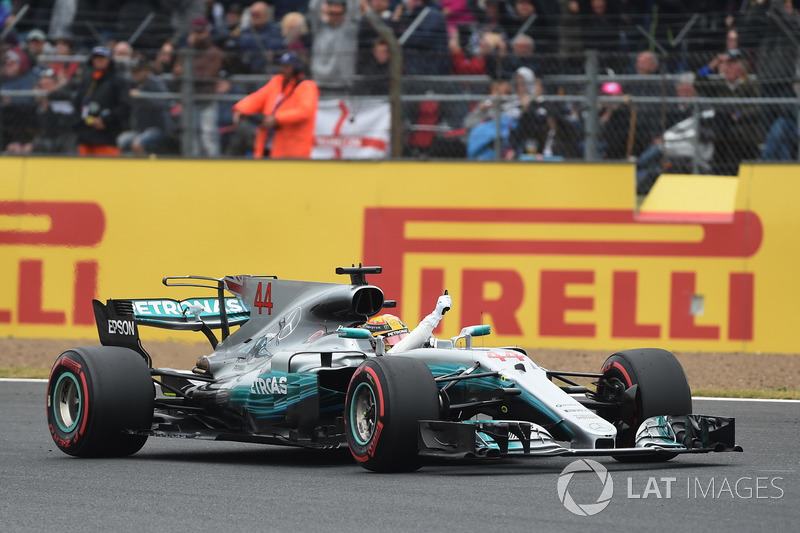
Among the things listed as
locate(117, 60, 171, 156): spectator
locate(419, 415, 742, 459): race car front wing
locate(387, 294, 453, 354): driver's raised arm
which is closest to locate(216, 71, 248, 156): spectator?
locate(117, 60, 171, 156): spectator

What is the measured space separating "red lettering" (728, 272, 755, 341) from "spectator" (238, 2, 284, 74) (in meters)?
6.28

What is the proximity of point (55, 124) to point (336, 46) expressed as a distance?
11.6 feet

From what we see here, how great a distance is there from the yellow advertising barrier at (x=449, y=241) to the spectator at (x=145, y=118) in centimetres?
119

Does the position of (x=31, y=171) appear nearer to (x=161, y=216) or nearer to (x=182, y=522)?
(x=161, y=216)

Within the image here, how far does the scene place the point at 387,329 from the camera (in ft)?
27.6

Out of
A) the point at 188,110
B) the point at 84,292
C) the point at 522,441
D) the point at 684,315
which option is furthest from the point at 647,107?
the point at 522,441

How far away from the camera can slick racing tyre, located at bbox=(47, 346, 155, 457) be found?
326 inches

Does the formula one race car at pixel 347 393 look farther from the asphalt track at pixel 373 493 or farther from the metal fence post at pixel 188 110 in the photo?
the metal fence post at pixel 188 110

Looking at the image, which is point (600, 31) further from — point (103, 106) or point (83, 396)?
point (83, 396)

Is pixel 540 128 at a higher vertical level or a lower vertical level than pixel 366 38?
lower

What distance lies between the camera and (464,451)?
274 inches

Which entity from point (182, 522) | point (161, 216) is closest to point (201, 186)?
point (161, 216)

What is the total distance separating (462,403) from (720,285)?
6161 millimetres

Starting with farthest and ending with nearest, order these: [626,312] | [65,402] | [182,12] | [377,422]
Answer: [182,12] → [626,312] → [65,402] → [377,422]
